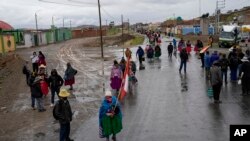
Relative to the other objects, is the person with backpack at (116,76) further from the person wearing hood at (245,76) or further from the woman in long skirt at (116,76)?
the person wearing hood at (245,76)

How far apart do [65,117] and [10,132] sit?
3459mm

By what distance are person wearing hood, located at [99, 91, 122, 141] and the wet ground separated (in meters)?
0.78

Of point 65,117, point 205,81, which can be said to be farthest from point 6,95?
point 65,117

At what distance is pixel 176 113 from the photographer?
14695 millimetres

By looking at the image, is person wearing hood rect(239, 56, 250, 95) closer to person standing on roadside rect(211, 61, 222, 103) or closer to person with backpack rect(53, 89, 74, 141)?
person standing on roadside rect(211, 61, 222, 103)

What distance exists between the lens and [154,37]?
48719 millimetres

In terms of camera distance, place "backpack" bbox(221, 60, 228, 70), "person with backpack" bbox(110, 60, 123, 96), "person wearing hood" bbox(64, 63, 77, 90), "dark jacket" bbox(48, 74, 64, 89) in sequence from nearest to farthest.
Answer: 1. "dark jacket" bbox(48, 74, 64, 89)
2. "person with backpack" bbox(110, 60, 123, 96)
3. "backpack" bbox(221, 60, 228, 70)
4. "person wearing hood" bbox(64, 63, 77, 90)

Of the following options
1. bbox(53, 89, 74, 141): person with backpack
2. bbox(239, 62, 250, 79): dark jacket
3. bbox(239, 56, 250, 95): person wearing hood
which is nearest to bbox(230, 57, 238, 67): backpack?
bbox(239, 56, 250, 95): person wearing hood

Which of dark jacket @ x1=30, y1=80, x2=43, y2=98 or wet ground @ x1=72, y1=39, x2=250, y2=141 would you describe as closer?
wet ground @ x1=72, y1=39, x2=250, y2=141

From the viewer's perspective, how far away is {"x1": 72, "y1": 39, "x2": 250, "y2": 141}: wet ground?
39.6 feet

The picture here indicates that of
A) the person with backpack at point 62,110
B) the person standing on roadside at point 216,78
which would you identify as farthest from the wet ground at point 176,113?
the person with backpack at point 62,110

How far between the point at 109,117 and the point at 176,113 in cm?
425

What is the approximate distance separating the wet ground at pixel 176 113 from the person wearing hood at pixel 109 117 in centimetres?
78

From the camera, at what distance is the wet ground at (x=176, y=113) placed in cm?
1208
